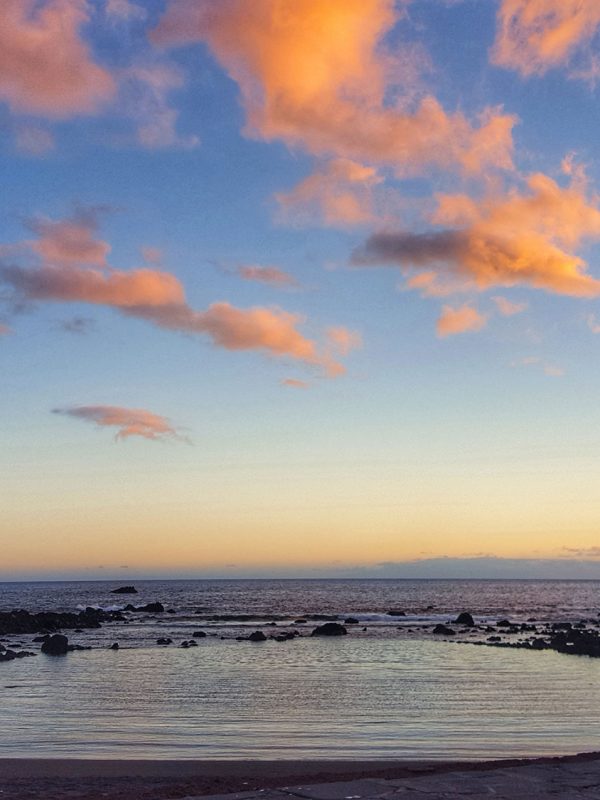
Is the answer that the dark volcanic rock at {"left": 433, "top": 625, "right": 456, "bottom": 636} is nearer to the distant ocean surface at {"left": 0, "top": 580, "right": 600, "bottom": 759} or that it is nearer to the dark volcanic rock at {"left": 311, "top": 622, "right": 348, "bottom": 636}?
the dark volcanic rock at {"left": 311, "top": 622, "right": 348, "bottom": 636}

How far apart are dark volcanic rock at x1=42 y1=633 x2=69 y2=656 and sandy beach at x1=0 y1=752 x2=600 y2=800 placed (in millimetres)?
29055

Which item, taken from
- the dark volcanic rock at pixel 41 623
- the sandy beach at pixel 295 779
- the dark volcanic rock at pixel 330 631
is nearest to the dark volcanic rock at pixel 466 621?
the dark volcanic rock at pixel 330 631

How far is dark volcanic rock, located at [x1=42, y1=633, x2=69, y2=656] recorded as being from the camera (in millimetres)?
46138

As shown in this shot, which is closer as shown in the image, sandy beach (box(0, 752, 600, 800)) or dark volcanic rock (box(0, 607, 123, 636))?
sandy beach (box(0, 752, 600, 800))

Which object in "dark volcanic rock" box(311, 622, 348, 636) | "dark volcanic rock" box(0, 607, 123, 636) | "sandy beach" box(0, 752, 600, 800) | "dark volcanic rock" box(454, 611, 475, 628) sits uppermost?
"sandy beach" box(0, 752, 600, 800)

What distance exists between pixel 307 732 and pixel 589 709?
1004cm

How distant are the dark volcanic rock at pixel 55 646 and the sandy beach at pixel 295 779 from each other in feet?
95.3

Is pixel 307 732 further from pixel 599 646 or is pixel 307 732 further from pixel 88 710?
pixel 599 646

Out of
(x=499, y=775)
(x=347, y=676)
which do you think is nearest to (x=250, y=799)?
(x=499, y=775)

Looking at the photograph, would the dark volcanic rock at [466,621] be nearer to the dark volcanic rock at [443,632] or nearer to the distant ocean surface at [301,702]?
the dark volcanic rock at [443,632]

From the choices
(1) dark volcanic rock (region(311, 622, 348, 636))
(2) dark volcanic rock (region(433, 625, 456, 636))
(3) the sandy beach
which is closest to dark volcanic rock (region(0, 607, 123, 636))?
(1) dark volcanic rock (region(311, 622, 348, 636))

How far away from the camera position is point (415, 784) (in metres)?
10.5

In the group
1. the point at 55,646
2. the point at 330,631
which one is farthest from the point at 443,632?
the point at 55,646

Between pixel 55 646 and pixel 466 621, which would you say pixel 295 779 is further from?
pixel 466 621
